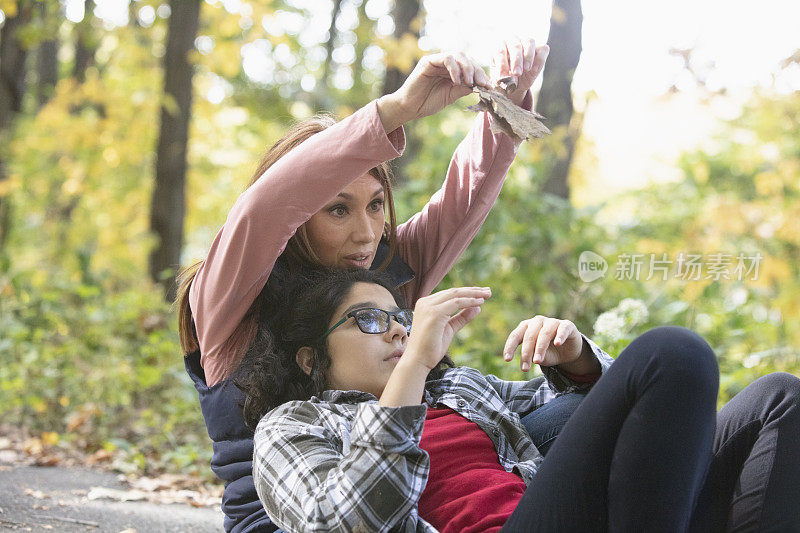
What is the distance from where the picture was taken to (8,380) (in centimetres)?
456

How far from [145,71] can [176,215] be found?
262 cm

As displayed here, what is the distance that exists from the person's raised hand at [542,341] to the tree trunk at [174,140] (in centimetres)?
542

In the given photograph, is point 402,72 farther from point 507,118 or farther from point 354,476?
point 354,476

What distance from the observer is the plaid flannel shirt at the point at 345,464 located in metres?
1.42

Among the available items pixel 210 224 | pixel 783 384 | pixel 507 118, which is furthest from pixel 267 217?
pixel 210 224

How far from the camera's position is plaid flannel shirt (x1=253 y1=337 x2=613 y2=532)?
1.42 metres

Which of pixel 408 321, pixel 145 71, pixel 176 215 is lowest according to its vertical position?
pixel 176 215

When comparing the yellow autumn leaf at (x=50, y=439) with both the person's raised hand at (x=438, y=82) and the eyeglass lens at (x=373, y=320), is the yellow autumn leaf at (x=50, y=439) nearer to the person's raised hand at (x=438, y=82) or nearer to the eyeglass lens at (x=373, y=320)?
the eyeglass lens at (x=373, y=320)

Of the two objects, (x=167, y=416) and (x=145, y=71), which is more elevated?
(x=145, y=71)

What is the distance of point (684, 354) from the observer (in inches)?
55.7

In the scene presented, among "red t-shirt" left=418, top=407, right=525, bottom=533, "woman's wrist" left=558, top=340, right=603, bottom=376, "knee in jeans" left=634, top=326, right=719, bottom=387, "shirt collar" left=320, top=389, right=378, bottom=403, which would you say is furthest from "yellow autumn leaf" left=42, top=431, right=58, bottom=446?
"knee in jeans" left=634, top=326, right=719, bottom=387

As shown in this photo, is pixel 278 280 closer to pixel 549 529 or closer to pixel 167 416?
pixel 549 529

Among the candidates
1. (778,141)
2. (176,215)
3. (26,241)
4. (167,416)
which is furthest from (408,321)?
(26,241)

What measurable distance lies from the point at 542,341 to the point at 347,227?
0.61 m
